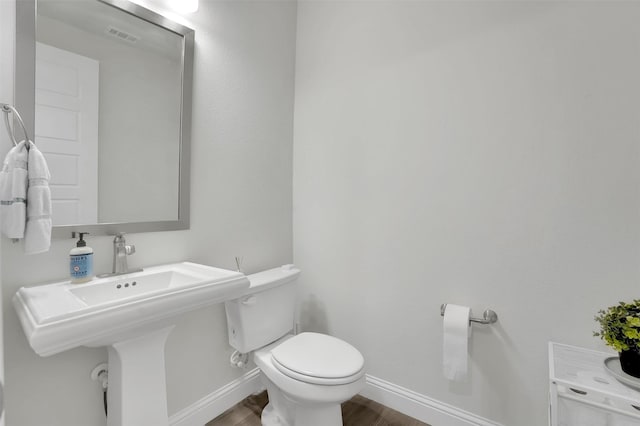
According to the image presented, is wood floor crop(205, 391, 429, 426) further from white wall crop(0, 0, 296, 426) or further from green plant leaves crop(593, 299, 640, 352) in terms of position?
green plant leaves crop(593, 299, 640, 352)

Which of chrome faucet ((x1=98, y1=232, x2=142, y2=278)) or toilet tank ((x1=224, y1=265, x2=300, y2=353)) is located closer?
chrome faucet ((x1=98, y1=232, x2=142, y2=278))

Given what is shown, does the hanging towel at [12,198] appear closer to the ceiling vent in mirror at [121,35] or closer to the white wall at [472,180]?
the ceiling vent in mirror at [121,35]

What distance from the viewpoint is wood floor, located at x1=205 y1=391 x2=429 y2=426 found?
1642 mm

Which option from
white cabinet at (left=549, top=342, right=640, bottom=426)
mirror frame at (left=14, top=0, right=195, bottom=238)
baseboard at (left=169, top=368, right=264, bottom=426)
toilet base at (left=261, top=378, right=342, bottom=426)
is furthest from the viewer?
baseboard at (left=169, top=368, right=264, bottom=426)

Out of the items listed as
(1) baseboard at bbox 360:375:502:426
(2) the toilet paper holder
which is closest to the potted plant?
(2) the toilet paper holder

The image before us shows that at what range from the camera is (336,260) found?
1987 mm

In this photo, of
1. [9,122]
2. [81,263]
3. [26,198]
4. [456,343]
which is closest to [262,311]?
[81,263]

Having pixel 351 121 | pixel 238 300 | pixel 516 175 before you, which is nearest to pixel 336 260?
pixel 238 300

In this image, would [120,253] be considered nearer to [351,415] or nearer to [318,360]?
[318,360]

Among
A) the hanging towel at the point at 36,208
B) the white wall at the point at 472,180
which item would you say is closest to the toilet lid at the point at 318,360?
the white wall at the point at 472,180

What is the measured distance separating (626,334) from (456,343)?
60 centimetres

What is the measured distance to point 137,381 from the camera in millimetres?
1138

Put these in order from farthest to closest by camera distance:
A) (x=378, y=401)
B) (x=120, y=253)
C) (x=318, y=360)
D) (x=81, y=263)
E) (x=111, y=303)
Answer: (x=378, y=401)
(x=318, y=360)
(x=120, y=253)
(x=81, y=263)
(x=111, y=303)

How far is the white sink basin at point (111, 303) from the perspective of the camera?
80 centimetres
